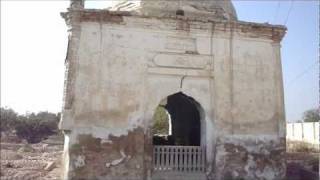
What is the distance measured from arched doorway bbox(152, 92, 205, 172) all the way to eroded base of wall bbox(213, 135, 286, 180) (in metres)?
0.51

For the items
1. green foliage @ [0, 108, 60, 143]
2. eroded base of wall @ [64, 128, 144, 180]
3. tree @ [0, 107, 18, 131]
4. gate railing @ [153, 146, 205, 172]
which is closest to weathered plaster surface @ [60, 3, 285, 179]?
eroded base of wall @ [64, 128, 144, 180]

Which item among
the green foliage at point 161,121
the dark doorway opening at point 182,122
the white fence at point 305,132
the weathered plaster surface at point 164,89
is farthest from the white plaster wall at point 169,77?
the white fence at point 305,132

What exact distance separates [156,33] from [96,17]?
1489 mm

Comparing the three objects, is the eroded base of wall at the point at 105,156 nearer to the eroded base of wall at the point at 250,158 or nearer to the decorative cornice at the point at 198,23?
the eroded base of wall at the point at 250,158

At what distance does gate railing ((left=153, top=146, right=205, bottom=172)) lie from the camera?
925 cm

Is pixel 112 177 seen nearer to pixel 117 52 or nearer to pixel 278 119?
pixel 117 52

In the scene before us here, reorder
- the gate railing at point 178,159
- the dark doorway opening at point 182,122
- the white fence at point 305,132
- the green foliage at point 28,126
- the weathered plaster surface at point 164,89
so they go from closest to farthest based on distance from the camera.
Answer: the weathered plaster surface at point 164,89 < the gate railing at point 178,159 < the dark doorway opening at point 182,122 < the white fence at point 305,132 < the green foliage at point 28,126

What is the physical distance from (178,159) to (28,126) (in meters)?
31.5

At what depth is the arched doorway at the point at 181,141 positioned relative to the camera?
9.28m

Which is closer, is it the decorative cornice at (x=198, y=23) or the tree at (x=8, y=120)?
the decorative cornice at (x=198, y=23)

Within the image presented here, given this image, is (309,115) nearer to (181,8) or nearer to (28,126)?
(28,126)

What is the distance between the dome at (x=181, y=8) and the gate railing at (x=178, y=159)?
10.9 ft

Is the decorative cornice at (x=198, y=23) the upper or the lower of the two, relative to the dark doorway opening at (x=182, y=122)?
upper

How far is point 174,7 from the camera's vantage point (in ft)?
33.0
